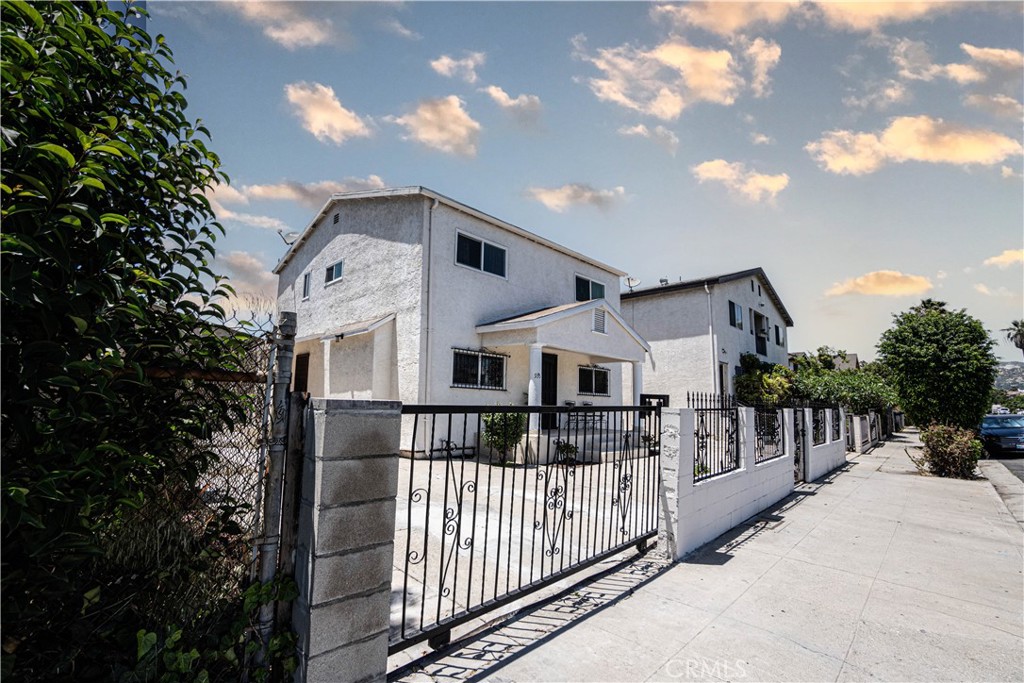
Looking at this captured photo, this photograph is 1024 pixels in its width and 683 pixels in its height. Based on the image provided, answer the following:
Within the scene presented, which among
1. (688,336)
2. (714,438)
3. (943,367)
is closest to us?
(714,438)

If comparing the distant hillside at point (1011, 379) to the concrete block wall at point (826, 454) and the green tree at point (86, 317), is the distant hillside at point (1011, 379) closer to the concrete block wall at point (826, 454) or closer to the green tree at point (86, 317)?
the concrete block wall at point (826, 454)

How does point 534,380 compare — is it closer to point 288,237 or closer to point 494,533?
point 494,533

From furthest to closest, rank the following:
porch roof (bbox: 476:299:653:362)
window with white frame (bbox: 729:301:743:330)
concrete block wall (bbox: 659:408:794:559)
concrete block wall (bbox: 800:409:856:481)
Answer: window with white frame (bbox: 729:301:743:330)
porch roof (bbox: 476:299:653:362)
concrete block wall (bbox: 800:409:856:481)
concrete block wall (bbox: 659:408:794:559)

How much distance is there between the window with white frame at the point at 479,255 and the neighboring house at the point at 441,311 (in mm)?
41

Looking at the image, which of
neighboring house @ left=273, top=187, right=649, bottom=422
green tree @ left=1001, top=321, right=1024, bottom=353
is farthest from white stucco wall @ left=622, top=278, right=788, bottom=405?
green tree @ left=1001, top=321, right=1024, bottom=353

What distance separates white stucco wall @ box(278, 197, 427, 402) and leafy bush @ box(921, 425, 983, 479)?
→ 47.3ft

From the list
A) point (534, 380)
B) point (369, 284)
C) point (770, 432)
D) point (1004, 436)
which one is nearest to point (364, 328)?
point (369, 284)

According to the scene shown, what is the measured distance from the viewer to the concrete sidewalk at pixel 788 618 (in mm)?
3256

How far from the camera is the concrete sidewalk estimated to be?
326cm

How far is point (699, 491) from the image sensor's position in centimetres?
589

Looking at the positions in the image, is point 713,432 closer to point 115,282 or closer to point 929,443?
point 115,282

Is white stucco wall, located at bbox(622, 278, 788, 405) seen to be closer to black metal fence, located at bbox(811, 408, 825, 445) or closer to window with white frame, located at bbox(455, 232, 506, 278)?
black metal fence, located at bbox(811, 408, 825, 445)

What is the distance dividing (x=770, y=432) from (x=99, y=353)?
1018 cm

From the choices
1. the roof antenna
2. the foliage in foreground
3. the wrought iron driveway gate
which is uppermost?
the roof antenna
